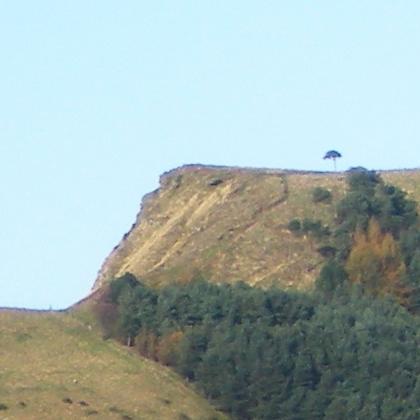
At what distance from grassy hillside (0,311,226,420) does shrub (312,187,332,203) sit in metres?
21.8

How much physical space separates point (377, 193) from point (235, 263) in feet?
35.0

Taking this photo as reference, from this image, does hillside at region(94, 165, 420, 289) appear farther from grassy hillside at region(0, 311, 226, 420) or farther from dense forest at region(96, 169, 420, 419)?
grassy hillside at region(0, 311, 226, 420)

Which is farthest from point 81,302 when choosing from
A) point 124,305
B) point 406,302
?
point 406,302

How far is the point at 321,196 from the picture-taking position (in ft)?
382

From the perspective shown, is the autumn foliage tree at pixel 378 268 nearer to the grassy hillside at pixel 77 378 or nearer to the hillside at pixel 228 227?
the hillside at pixel 228 227

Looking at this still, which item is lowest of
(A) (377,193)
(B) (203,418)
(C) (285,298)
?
(B) (203,418)

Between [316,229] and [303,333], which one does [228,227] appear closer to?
[316,229]

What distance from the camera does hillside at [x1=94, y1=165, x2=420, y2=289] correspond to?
109812 mm

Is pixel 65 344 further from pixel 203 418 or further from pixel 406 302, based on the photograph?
pixel 406 302

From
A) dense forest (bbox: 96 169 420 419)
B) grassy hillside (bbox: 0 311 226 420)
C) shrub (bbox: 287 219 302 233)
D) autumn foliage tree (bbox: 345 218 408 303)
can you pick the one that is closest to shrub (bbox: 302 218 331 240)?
shrub (bbox: 287 219 302 233)

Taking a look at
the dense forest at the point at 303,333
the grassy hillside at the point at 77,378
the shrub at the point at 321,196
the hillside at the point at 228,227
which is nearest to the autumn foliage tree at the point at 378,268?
the dense forest at the point at 303,333

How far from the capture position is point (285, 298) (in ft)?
319

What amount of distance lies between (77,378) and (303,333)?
11656 mm

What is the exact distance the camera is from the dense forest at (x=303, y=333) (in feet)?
291
